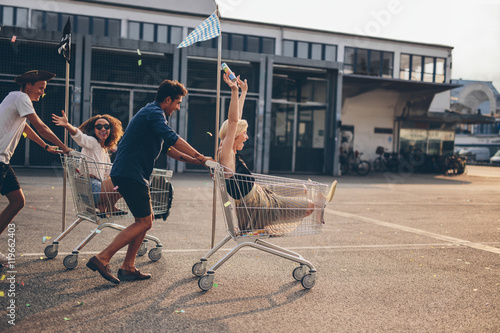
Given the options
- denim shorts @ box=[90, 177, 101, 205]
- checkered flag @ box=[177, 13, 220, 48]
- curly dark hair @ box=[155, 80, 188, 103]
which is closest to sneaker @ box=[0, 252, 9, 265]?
denim shorts @ box=[90, 177, 101, 205]

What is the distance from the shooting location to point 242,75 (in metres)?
21.1

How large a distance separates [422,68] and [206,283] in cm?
3722

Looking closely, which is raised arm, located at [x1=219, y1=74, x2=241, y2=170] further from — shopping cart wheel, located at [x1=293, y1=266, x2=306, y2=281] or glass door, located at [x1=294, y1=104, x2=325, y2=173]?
glass door, located at [x1=294, y1=104, x2=325, y2=173]

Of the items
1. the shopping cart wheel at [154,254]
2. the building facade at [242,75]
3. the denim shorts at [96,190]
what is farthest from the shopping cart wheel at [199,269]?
the building facade at [242,75]

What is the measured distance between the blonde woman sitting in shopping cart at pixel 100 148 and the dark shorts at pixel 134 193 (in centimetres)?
49

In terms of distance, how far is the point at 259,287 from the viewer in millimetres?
4500

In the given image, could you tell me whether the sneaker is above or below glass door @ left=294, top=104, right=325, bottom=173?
below

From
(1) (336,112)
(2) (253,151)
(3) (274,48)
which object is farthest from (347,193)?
(3) (274,48)

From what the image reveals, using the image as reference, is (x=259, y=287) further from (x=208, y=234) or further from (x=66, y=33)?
(x=66, y=33)

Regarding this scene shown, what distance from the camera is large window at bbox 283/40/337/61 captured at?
3447 centimetres

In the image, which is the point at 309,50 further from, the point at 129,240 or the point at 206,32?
the point at 129,240

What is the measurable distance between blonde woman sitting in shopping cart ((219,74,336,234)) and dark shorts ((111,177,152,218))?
769 millimetres

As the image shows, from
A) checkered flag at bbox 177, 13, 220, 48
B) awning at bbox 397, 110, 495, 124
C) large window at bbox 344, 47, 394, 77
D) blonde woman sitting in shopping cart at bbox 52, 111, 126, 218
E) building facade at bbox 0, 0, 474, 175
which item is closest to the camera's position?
blonde woman sitting in shopping cart at bbox 52, 111, 126, 218

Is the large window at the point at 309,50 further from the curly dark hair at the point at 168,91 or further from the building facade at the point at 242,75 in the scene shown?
the curly dark hair at the point at 168,91
